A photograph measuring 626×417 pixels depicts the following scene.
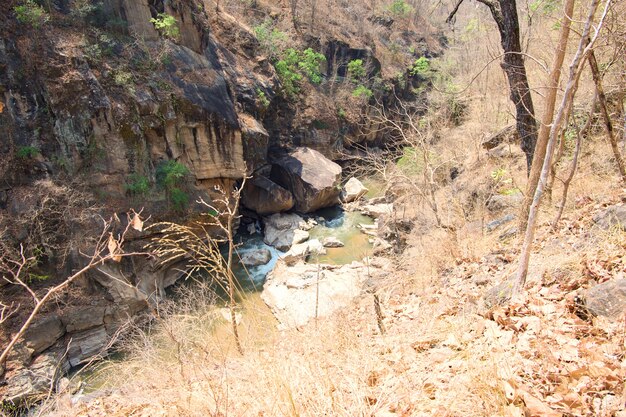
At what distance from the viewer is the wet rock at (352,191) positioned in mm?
15550

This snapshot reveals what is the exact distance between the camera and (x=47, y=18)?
29.1 feet

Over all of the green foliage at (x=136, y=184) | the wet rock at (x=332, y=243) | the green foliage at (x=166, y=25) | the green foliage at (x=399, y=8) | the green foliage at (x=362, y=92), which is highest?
the green foliage at (x=399, y=8)

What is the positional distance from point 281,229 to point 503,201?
26.0ft

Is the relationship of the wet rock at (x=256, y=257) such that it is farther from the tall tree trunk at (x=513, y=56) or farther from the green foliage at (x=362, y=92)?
the green foliage at (x=362, y=92)

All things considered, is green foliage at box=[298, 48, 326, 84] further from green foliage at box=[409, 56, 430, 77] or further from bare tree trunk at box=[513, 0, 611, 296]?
bare tree trunk at box=[513, 0, 611, 296]

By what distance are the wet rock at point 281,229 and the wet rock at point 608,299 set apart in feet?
33.5

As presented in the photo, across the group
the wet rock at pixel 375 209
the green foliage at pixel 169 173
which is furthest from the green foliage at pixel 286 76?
the green foliage at pixel 169 173

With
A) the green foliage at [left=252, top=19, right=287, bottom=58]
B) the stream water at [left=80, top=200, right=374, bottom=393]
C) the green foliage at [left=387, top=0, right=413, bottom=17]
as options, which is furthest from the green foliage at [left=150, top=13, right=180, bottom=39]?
the green foliage at [left=387, top=0, right=413, bottom=17]

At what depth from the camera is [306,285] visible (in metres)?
9.65

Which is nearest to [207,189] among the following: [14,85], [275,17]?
[14,85]

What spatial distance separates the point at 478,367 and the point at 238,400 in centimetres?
152

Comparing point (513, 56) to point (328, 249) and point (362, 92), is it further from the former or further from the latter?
point (362, 92)

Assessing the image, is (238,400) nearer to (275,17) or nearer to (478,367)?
(478,367)

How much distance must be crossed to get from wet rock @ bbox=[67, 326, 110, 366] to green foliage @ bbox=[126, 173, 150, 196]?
12.0 feet
